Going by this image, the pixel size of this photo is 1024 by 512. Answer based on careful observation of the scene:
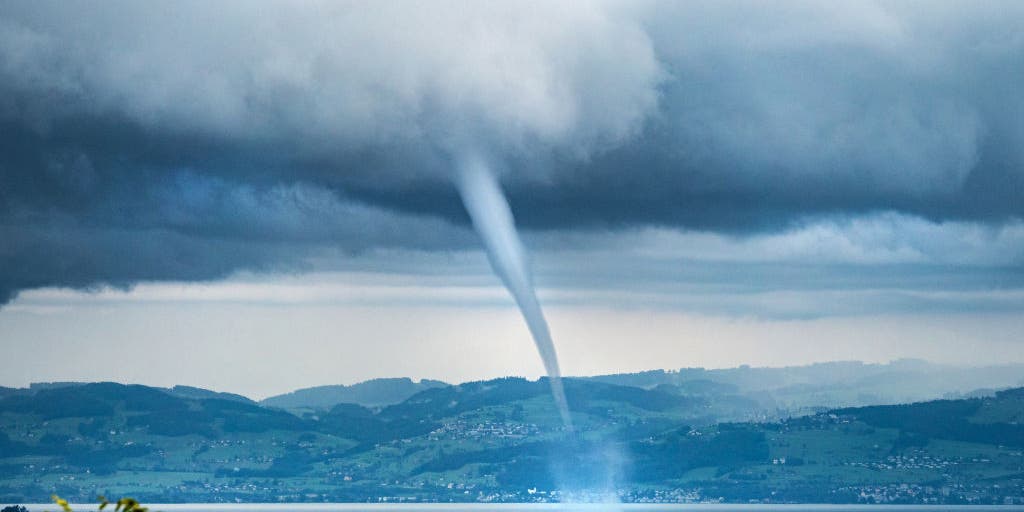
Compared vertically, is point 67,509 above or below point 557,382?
below

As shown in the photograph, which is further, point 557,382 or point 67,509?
point 557,382

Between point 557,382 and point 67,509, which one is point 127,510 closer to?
point 67,509

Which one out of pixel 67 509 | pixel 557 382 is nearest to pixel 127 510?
pixel 67 509

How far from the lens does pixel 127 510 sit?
80.3 ft

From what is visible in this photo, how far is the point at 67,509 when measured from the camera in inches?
1016

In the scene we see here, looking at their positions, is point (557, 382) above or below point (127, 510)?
above

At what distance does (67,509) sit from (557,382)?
10402 cm

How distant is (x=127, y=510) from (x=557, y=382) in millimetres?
105213

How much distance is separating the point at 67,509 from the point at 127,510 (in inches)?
74.8

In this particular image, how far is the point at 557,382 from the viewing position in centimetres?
12900

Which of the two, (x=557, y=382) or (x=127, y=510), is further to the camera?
(x=557, y=382)
